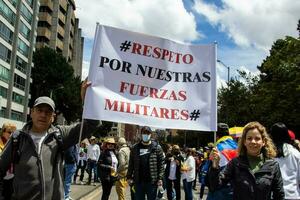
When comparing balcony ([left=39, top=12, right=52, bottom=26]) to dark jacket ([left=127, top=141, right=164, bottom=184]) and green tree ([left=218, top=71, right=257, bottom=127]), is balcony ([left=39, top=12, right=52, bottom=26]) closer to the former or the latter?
green tree ([left=218, top=71, right=257, bottom=127])

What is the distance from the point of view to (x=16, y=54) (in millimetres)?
67438

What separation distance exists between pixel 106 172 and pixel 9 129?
540 cm

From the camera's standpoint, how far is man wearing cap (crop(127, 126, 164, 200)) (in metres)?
9.37

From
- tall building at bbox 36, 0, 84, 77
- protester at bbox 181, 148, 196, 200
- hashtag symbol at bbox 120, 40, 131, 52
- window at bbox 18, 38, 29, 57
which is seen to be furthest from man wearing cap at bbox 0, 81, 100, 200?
tall building at bbox 36, 0, 84, 77

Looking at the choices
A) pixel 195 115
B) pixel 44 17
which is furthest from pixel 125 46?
pixel 44 17

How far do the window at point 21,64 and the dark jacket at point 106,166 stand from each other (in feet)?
190

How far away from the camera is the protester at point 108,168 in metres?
12.5

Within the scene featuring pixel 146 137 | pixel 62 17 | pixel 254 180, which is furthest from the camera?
pixel 62 17

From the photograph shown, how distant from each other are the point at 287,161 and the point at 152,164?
3883mm

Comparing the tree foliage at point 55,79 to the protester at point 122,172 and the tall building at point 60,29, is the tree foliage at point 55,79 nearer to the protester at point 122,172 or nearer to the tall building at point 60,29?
the tall building at point 60,29

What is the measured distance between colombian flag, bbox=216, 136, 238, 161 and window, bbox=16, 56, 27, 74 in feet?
212

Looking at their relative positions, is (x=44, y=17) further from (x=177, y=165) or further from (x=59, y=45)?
(x=177, y=165)

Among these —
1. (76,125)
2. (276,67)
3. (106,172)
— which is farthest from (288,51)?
(76,125)

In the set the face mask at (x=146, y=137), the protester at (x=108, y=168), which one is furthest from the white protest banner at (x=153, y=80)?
the protester at (x=108, y=168)
